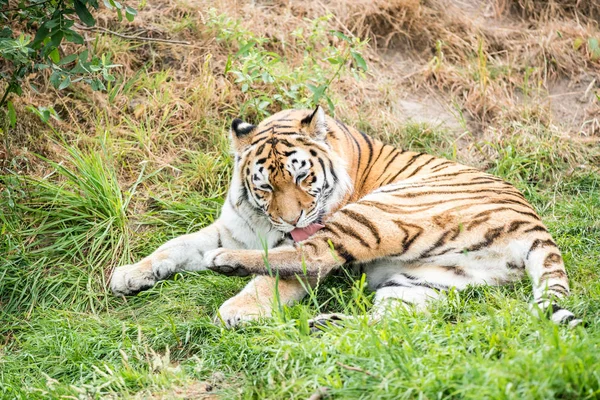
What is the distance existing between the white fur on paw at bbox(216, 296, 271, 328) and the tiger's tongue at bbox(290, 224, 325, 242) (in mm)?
593

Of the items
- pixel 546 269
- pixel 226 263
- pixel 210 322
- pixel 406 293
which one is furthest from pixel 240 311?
pixel 546 269

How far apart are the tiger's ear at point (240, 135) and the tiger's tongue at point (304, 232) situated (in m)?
0.72

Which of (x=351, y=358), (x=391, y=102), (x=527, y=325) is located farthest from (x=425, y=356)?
(x=391, y=102)

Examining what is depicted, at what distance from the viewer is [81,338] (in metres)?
4.10

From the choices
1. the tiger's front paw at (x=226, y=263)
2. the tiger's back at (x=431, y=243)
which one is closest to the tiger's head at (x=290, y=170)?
the tiger's back at (x=431, y=243)

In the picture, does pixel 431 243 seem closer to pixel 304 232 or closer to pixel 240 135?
pixel 304 232

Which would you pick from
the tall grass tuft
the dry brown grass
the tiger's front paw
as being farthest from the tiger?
the dry brown grass

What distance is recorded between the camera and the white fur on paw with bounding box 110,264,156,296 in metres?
4.76

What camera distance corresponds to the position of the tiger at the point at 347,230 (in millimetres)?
4211

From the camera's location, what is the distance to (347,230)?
14.2ft

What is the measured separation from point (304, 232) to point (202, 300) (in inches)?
30.0

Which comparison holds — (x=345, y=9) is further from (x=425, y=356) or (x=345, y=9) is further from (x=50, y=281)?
(x=425, y=356)

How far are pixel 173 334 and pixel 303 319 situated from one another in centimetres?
85

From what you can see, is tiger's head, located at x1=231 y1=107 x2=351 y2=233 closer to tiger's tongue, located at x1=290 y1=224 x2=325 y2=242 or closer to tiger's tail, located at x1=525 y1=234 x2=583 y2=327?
tiger's tongue, located at x1=290 y1=224 x2=325 y2=242
